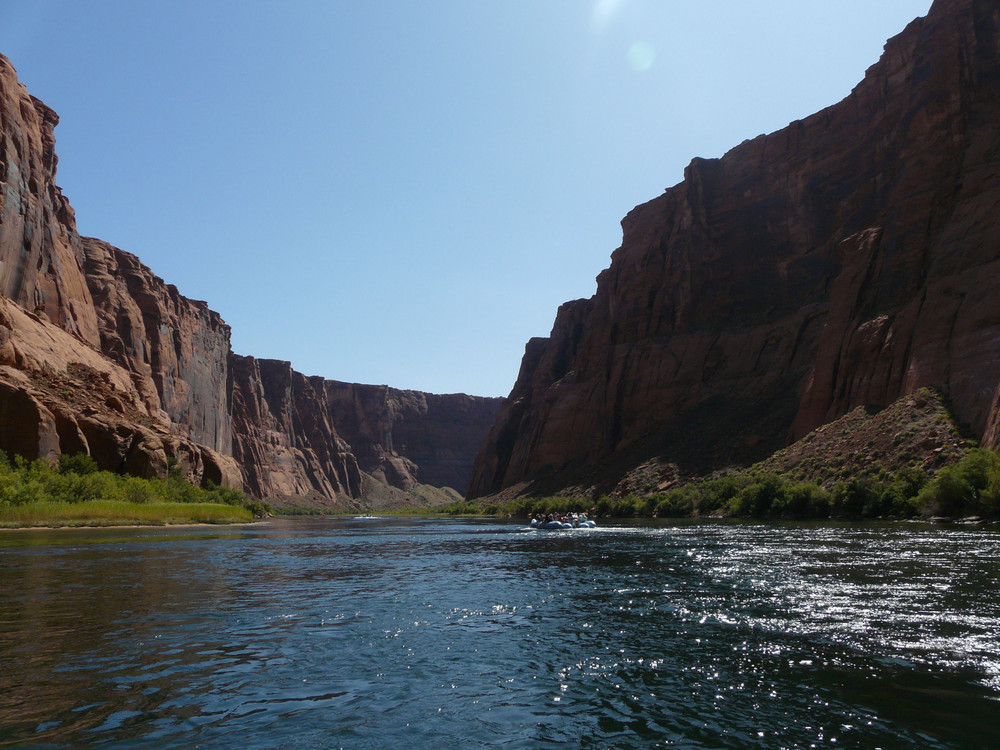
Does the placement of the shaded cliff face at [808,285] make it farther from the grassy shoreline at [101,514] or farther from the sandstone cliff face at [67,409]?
the sandstone cliff face at [67,409]

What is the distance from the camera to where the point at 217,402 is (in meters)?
172

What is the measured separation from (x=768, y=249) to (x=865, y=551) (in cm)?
8924

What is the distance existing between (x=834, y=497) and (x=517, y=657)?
45307mm

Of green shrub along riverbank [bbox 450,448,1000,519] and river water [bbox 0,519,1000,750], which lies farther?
green shrub along riverbank [bbox 450,448,1000,519]

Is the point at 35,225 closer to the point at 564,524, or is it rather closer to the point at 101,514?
the point at 101,514

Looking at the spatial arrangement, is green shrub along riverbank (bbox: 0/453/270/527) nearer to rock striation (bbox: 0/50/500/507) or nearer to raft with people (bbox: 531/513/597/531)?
rock striation (bbox: 0/50/500/507)

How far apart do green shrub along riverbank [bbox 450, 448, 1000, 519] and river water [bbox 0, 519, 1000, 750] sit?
1646 cm

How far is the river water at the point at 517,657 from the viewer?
28.7 ft

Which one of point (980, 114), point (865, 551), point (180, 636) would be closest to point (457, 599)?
point (180, 636)

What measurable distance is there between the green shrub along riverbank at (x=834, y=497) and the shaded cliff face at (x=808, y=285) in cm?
521

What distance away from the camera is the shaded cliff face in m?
61.0

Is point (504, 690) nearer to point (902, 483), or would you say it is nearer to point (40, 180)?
point (902, 483)

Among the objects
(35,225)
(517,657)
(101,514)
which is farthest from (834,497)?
(35,225)

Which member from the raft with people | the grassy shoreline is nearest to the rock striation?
the grassy shoreline
